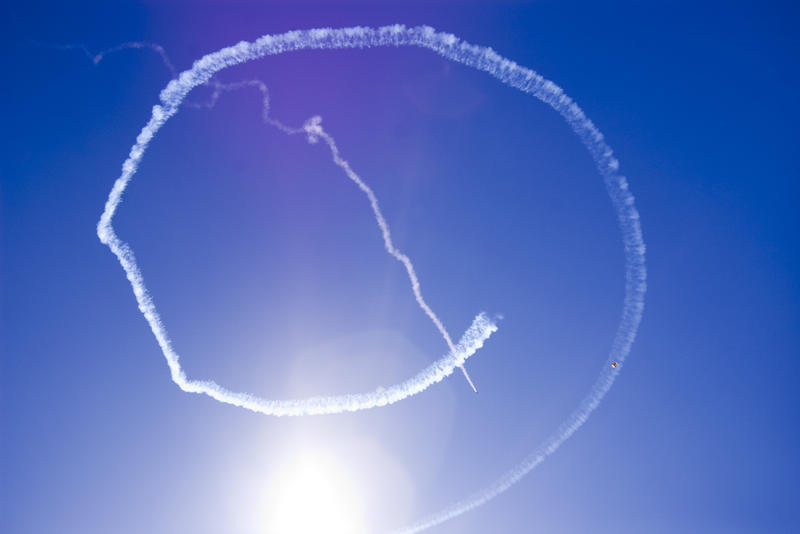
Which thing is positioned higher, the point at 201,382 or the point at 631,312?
the point at 201,382

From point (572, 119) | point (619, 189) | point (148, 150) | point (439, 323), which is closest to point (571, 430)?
point (439, 323)

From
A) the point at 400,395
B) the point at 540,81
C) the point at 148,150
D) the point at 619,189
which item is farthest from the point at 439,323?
the point at 148,150

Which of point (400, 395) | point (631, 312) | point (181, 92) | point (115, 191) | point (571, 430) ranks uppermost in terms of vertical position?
point (181, 92)

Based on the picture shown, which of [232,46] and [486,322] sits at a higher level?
[232,46]

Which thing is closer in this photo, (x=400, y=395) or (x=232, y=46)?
(x=232, y=46)

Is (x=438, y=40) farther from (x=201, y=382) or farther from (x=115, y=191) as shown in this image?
(x=201, y=382)

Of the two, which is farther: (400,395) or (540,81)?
(400,395)

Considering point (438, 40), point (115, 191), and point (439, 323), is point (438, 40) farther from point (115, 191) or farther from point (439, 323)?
point (115, 191)

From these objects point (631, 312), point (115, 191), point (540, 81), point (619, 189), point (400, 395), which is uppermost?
point (115, 191)
